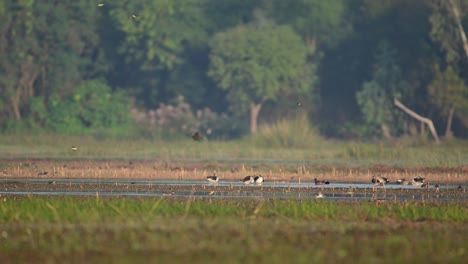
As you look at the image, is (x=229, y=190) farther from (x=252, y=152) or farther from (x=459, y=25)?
(x=459, y=25)

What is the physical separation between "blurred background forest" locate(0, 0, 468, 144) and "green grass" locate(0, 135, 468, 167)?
889cm

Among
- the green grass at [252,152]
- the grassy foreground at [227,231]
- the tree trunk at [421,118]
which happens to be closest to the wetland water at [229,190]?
the grassy foreground at [227,231]

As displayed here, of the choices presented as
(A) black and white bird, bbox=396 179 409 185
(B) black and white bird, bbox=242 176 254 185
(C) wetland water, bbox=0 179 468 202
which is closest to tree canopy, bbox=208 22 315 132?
(C) wetland water, bbox=0 179 468 202

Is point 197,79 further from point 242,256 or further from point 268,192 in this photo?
point 242,256

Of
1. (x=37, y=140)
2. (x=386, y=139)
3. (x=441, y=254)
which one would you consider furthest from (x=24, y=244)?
(x=386, y=139)

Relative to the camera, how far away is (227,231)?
20812mm

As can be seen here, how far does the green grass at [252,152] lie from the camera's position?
45188 millimetres

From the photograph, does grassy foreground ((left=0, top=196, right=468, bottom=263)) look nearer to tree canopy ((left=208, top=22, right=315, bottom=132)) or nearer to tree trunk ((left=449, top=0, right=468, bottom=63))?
tree trunk ((left=449, top=0, right=468, bottom=63))

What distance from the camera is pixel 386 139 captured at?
6259cm

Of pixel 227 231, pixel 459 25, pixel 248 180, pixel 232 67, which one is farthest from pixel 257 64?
pixel 227 231

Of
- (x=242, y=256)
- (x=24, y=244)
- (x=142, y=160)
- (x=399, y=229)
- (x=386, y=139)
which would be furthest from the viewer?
(x=386, y=139)

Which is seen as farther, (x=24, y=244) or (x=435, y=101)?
(x=435, y=101)

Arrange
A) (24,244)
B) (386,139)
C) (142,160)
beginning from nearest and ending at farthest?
(24,244), (142,160), (386,139)

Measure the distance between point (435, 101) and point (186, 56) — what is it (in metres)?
16.5
